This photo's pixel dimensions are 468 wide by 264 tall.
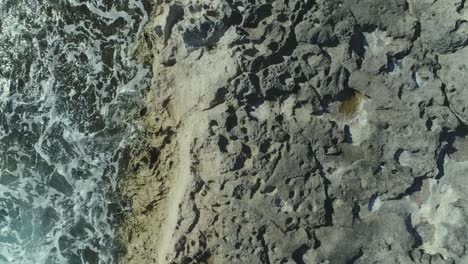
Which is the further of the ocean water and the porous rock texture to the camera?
the ocean water


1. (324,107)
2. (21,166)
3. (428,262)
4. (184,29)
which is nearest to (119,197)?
(21,166)

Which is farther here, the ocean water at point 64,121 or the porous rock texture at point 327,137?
the ocean water at point 64,121

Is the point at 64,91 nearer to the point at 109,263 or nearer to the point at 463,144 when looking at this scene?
the point at 109,263

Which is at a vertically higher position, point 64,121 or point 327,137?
point 64,121

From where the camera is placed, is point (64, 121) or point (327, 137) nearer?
point (327, 137)
